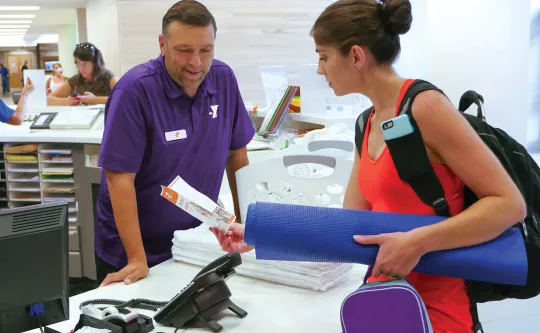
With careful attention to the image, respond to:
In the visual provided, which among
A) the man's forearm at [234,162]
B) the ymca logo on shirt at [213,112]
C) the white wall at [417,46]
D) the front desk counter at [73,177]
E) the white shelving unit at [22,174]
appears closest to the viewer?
the ymca logo on shirt at [213,112]

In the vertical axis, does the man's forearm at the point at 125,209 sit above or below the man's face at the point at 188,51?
below

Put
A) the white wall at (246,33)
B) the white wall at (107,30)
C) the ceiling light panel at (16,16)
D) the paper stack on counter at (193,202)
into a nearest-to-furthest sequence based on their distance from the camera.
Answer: the paper stack on counter at (193,202) → the white wall at (246,33) → the white wall at (107,30) → the ceiling light panel at (16,16)

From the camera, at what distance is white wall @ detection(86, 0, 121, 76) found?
6902 millimetres

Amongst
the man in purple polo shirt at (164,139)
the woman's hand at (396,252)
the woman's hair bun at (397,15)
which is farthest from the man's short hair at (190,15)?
the woman's hand at (396,252)

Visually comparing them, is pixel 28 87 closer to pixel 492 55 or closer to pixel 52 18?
pixel 492 55

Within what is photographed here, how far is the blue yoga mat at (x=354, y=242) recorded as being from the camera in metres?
1.15

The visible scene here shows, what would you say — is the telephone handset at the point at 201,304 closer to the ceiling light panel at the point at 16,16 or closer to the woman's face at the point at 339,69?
the woman's face at the point at 339,69

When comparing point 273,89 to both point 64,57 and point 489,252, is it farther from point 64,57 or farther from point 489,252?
point 64,57

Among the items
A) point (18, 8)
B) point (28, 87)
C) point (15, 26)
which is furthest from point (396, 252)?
point (15, 26)

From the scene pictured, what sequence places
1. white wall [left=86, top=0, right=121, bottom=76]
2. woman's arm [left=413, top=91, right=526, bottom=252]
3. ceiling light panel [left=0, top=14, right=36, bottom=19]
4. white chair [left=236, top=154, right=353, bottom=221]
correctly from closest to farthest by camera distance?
woman's arm [left=413, top=91, right=526, bottom=252], white chair [left=236, top=154, right=353, bottom=221], white wall [left=86, top=0, right=121, bottom=76], ceiling light panel [left=0, top=14, right=36, bottom=19]

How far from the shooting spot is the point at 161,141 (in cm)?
199

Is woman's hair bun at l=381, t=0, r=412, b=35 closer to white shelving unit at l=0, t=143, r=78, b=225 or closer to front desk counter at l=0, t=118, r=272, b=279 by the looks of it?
front desk counter at l=0, t=118, r=272, b=279

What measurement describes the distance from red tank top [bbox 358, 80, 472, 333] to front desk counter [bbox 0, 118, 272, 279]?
7.35 ft

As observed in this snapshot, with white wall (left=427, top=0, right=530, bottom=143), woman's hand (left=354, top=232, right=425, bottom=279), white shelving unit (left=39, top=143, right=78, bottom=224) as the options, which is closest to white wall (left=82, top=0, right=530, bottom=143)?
white wall (left=427, top=0, right=530, bottom=143)
